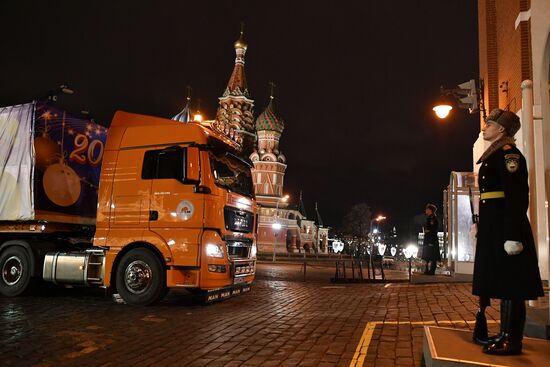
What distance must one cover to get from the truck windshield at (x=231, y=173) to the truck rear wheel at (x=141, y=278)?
6.55 ft

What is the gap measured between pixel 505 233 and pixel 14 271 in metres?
10.4

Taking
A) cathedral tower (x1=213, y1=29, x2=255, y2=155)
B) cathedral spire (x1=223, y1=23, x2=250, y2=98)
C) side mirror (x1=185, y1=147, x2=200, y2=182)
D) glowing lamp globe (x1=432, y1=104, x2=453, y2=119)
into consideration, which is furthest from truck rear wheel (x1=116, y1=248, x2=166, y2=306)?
cathedral spire (x1=223, y1=23, x2=250, y2=98)

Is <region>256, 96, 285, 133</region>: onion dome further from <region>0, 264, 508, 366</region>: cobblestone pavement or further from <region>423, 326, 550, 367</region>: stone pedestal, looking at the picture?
<region>423, 326, 550, 367</region>: stone pedestal

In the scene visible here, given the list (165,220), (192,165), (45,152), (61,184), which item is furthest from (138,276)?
(45,152)

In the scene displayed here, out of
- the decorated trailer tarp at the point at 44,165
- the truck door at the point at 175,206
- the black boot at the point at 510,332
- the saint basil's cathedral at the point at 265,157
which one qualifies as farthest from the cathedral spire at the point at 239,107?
the black boot at the point at 510,332

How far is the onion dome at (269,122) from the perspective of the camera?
74938mm

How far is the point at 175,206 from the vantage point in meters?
9.02

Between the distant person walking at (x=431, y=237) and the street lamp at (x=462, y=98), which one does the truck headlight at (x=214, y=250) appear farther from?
the street lamp at (x=462, y=98)

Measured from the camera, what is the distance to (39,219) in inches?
408

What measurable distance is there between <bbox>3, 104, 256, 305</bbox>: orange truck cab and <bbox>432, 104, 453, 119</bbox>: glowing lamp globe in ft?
23.0

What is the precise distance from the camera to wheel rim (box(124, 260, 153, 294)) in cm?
913

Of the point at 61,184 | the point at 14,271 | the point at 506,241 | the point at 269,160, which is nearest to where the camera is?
the point at 506,241

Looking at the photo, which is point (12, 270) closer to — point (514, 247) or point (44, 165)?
point (44, 165)

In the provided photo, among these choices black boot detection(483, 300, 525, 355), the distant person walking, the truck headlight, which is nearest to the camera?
black boot detection(483, 300, 525, 355)
